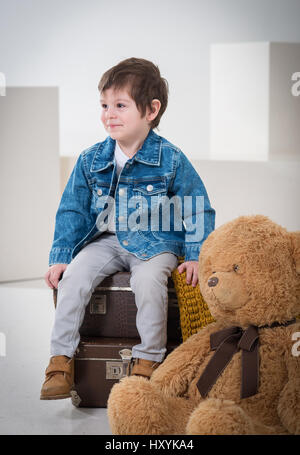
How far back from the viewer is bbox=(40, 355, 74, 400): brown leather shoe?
1047 mm

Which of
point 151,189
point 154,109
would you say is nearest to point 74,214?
point 151,189

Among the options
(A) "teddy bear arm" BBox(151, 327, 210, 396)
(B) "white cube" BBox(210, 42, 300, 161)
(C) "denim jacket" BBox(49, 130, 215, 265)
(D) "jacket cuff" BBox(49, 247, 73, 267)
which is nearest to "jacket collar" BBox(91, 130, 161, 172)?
(C) "denim jacket" BBox(49, 130, 215, 265)

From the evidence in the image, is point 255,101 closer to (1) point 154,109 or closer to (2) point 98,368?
(1) point 154,109

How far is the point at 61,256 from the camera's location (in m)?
1.23

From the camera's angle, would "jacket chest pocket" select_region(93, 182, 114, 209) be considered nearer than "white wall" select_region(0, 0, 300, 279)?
Yes

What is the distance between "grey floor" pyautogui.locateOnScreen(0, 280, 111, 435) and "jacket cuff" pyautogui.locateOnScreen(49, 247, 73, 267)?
296mm

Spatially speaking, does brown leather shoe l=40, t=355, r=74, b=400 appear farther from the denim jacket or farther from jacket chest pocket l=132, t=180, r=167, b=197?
jacket chest pocket l=132, t=180, r=167, b=197

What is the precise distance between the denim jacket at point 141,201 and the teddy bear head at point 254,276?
245mm

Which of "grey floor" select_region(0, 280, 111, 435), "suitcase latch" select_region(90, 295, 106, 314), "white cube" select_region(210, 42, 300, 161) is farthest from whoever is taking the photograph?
"white cube" select_region(210, 42, 300, 161)

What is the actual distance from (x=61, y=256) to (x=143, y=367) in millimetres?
324

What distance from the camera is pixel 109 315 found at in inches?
45.1

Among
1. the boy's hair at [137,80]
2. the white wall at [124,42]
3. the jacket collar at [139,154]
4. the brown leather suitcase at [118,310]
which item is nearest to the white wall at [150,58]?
the white wall at [124,42]

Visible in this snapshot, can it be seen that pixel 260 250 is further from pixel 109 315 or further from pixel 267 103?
pixel 267 103

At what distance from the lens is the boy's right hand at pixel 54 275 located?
118 cm
